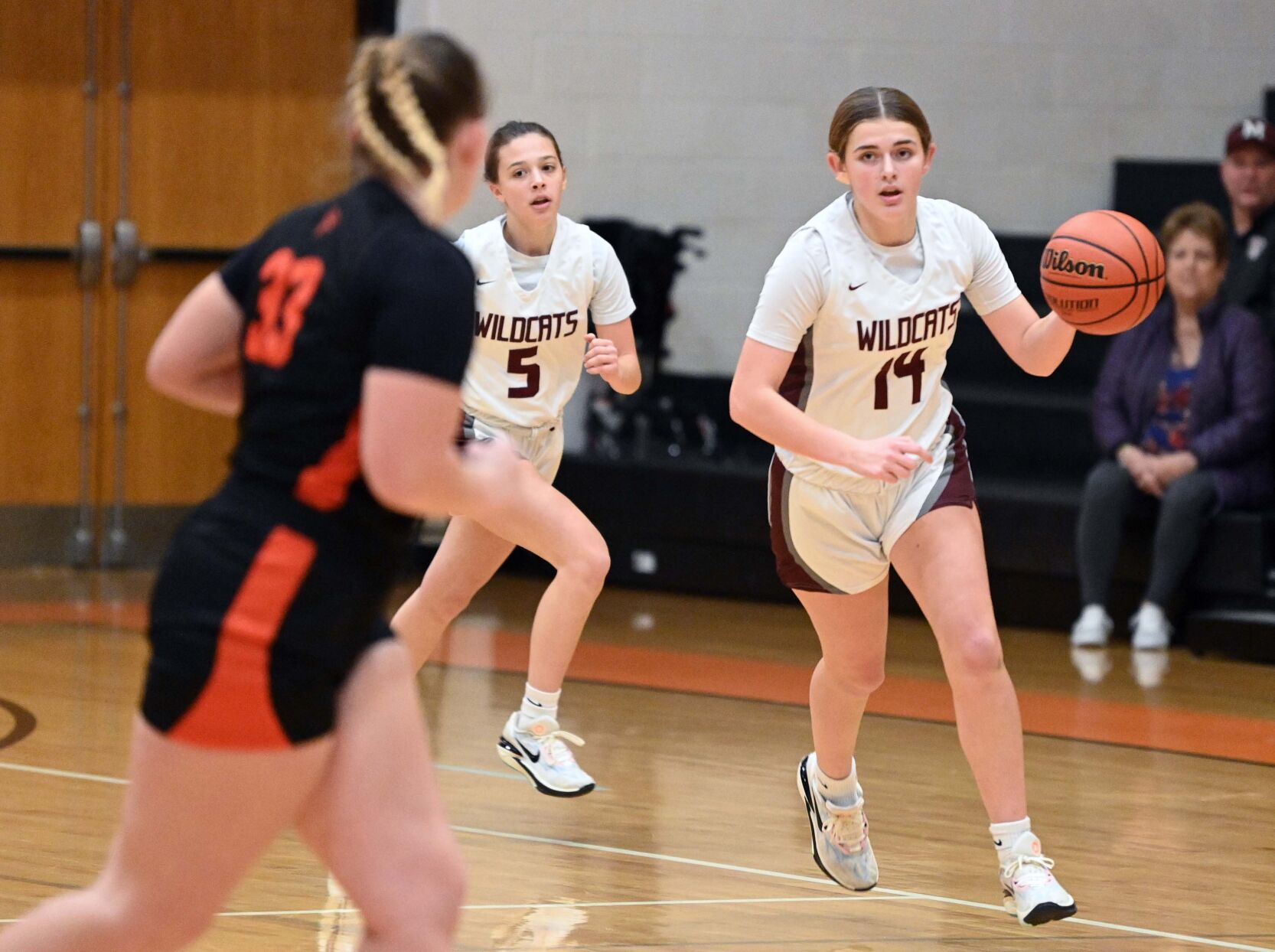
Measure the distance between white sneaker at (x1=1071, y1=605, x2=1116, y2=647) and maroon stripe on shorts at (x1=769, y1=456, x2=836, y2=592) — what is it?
3.34 m

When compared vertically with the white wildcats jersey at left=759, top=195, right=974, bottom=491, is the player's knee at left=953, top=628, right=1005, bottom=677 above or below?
below

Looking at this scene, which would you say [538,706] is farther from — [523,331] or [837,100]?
[837,100]

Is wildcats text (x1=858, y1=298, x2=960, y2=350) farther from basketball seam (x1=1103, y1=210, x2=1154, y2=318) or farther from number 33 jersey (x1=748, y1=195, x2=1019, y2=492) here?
basketball seam (x1=1103, y1=210, x2=1154, y2=318)

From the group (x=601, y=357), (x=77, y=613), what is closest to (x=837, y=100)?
(x=77, y=613)

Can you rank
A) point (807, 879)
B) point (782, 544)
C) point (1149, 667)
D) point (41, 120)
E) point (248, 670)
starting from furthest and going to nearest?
point (41, 120) < point (1149, 667) < point (807, 879) < point (782, 544) < point (248, 670)

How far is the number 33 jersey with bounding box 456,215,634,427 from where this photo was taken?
14.8ft

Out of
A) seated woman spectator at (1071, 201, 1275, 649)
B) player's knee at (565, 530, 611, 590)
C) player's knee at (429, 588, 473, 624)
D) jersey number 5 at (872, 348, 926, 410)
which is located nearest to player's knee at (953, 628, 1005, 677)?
jersey number 5 at (872, 348, 926, 410)

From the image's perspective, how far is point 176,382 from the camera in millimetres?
2301

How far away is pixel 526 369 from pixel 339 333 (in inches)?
96.9

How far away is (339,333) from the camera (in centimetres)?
208

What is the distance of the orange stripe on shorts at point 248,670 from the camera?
2061 mm

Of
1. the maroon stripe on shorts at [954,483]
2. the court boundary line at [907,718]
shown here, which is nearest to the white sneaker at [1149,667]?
the court boundary line at [907,718]

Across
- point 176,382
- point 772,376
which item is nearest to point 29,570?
point 772,376

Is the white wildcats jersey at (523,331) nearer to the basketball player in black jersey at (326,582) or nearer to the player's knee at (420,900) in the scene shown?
the basketball player in black jersey at (326,582)
